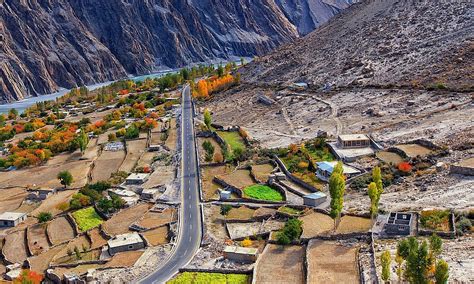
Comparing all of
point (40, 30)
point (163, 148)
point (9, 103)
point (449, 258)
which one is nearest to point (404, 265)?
point (449, 258)

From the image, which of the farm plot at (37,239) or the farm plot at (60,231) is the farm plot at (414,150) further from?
the farm plot at (37,239)

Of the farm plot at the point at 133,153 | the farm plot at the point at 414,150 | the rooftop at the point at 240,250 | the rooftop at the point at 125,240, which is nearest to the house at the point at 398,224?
the rooftop at the point at 240,250

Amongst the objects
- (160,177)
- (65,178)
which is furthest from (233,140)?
(65,178)

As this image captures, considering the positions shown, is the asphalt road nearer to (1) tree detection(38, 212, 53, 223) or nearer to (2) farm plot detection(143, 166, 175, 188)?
(2) farm plot detection(143, 166, 175, 188)

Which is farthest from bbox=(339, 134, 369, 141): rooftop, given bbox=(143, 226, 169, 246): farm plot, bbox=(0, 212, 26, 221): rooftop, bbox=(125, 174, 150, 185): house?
bbox=(0, 212, 26, 221): rooftop

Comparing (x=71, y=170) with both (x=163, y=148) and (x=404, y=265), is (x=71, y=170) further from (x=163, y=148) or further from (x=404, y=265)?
(x=404, y=265)

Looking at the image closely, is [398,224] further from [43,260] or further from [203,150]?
[203,150]
